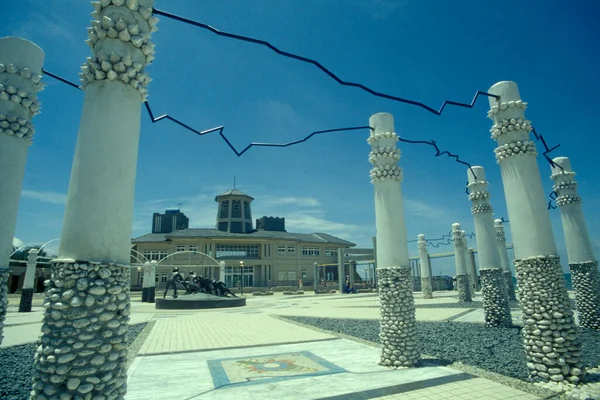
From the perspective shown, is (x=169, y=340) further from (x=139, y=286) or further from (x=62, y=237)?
(x=139, y=286)

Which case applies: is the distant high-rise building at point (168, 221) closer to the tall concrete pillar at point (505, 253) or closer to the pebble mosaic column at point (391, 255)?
the tall concrete pillar at point (505, 253)

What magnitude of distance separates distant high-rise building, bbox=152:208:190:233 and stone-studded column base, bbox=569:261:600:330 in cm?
5734

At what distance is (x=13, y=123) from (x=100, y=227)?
2.89 meters

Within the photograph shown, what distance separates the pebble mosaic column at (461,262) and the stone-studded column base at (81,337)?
2509cm

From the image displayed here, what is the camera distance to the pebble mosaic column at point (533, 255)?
649 centimetres

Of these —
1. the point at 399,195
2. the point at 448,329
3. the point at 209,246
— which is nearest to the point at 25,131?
the point at 399,195

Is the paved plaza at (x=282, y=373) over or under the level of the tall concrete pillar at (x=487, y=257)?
under

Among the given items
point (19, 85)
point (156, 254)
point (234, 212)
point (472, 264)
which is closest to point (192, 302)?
point (19, 85)

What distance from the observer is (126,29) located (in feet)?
13.8

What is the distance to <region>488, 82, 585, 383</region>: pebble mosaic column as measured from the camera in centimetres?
649

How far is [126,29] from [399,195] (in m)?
6.96

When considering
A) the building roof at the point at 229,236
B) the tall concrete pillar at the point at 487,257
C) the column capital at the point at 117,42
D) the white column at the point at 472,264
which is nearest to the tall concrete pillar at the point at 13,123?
the column capital at the point at 117,42

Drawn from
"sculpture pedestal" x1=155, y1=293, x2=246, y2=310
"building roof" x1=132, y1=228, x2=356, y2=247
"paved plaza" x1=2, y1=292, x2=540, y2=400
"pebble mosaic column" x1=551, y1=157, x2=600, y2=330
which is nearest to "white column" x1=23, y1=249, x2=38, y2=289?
"sculpture pedestal" x1=155, y1=293, x2=246, y2=310

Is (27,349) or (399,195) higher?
(399,195)
